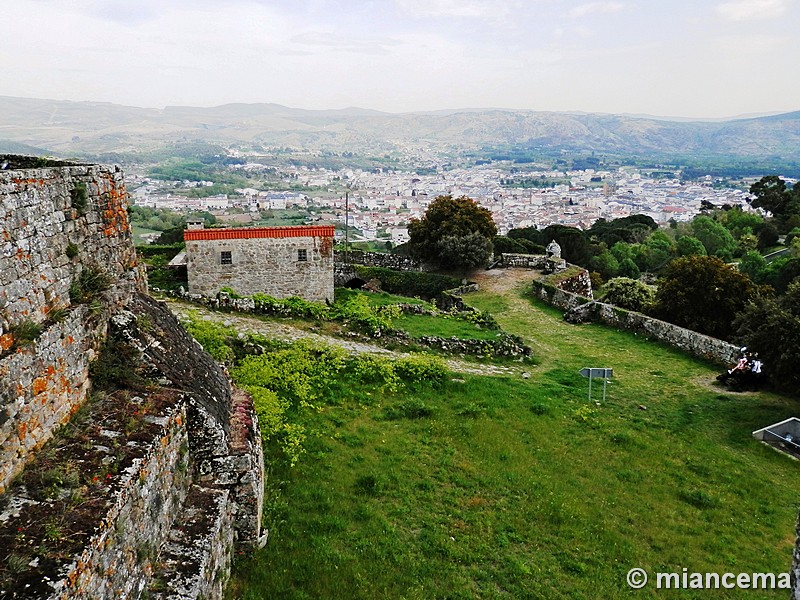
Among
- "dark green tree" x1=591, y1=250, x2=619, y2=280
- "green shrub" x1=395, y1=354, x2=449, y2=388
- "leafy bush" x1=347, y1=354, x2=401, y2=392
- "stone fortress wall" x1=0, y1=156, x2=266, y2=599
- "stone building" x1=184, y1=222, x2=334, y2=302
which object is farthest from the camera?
"dark green tree" x1=591, y1=250, x2=619, y2=280

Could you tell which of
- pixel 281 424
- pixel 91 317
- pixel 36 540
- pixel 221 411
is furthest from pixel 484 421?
pixel 36 540

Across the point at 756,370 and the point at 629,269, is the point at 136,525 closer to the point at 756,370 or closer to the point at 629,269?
the point at 756,370

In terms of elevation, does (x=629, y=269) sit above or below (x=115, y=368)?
below

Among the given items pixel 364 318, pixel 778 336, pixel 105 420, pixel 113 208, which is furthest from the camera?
pixel 364 318

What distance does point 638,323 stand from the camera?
70.9 ft

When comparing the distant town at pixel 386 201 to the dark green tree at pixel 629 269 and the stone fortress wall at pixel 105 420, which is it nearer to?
the dark green tree at pixel 629 269

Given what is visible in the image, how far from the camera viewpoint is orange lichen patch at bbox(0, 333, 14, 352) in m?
4.70

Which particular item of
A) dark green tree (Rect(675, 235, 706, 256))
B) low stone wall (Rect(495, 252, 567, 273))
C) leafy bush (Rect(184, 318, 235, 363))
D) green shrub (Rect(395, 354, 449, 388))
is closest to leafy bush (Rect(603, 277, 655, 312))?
low stone wall (Rect(495, 252, 567, 273))

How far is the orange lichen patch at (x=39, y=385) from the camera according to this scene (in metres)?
5.02

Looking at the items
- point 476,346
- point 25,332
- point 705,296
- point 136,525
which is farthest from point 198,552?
point 705,296

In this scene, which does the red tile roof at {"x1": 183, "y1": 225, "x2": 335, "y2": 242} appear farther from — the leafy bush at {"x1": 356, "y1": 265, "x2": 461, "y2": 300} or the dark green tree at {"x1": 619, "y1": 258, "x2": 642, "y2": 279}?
the dark green tree at {"x1": 619, "y1": 258, "x2": 642, "y2": 279}

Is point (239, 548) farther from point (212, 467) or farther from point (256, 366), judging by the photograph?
point (256, 366)

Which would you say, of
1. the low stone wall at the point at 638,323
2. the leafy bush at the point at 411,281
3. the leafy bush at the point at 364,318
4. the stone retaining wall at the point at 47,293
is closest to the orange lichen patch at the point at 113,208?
the stone retaining wall at the point at 47,293

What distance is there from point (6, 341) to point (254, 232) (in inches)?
A: 560
